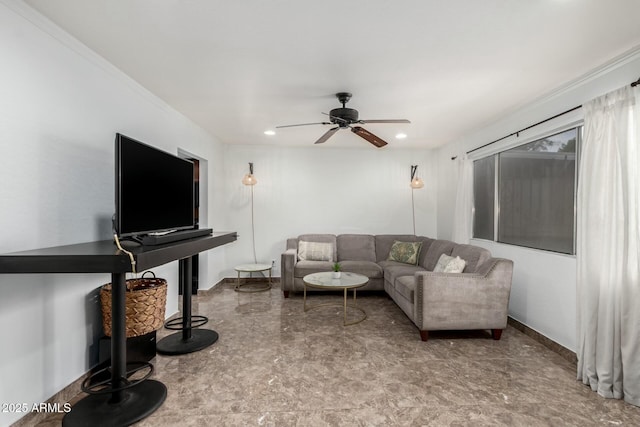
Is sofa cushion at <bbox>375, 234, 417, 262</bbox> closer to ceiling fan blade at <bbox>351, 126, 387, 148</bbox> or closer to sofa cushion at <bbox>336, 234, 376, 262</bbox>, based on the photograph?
sofa cushion at <bbox>336, 234, 376, 262</bbox>

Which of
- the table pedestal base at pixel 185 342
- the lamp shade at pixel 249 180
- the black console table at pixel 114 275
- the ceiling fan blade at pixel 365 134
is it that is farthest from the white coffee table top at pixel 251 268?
the ceiling fan blade at pixel 365 134

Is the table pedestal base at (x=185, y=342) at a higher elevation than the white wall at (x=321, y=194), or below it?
below

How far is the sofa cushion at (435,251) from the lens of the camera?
4.27m

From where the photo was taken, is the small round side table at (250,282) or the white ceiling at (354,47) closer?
the white ceiling at (354,47)

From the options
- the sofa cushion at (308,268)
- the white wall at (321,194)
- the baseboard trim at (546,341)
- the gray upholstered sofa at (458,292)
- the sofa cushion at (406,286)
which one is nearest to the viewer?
the baseboard trim at (546,341)

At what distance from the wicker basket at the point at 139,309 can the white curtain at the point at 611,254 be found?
3.30m

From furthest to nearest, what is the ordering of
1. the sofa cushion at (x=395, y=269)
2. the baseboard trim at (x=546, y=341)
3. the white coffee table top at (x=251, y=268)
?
the white coffee table top at (x=251, y=268), the sofa cushion at (x=395, y=269), the baseboard trim at (x=546, y=341)

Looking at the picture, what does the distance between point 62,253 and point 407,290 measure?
3027 mm

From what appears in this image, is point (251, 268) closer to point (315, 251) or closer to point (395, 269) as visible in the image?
point (315, 251)

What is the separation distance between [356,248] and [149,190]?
11.9 ft

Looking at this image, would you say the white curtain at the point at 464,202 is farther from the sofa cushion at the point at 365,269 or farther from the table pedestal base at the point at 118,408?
the table pedestal base at the point at 118,408

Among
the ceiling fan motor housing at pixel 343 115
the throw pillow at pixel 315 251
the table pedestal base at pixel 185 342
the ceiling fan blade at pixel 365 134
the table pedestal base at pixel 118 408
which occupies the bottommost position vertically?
the table pedestal base at pixel 185 342

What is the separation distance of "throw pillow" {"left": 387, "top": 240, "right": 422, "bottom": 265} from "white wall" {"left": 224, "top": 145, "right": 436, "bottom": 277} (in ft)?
2.07

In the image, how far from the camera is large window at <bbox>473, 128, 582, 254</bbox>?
293 centimetres
